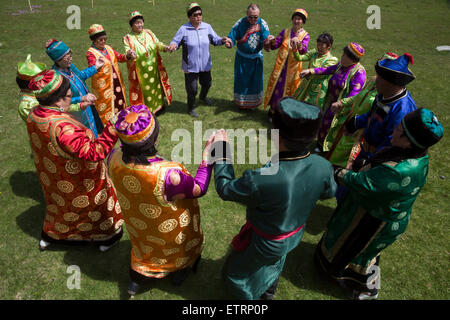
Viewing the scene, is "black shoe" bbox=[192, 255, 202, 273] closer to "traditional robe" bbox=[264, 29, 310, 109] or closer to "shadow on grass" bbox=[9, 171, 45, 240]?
"shadow on grass" bbox=[9, 171, 45, 240]

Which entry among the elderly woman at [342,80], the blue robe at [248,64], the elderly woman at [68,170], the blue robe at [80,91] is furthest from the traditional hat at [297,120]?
the blue robe at [248,64]

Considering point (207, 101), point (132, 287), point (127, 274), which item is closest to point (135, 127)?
point (132, 287)

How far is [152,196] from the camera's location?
7.94 feet

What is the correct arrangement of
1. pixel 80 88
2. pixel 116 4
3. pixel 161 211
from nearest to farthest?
1. pixel 161 211
2. pixel 80 88
3. pixel 116 4

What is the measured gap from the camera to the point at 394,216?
2.59 m

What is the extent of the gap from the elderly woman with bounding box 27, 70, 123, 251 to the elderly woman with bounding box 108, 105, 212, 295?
0.42 meters

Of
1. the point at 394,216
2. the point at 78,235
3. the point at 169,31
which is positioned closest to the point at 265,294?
the point at 394,216

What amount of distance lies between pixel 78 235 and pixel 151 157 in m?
1.91

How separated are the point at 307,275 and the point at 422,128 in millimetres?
2156

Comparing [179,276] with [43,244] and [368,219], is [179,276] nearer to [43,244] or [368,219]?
[43,244]

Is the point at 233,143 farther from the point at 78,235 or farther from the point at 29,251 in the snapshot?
the point at 29,251

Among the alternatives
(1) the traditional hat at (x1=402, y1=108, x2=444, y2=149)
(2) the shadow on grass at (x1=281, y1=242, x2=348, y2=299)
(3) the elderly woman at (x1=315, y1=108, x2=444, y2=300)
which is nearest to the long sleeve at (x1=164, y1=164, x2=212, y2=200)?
(3) the elderly woman at (x1=315, y1=108, x2=444, y2=300)

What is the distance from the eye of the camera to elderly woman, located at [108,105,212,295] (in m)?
2.26

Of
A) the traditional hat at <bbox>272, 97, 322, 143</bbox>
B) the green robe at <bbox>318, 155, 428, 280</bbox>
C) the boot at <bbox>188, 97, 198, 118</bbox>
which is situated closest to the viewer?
the traditional hat at <bbox>272, 97, 322, 143</bbox>
